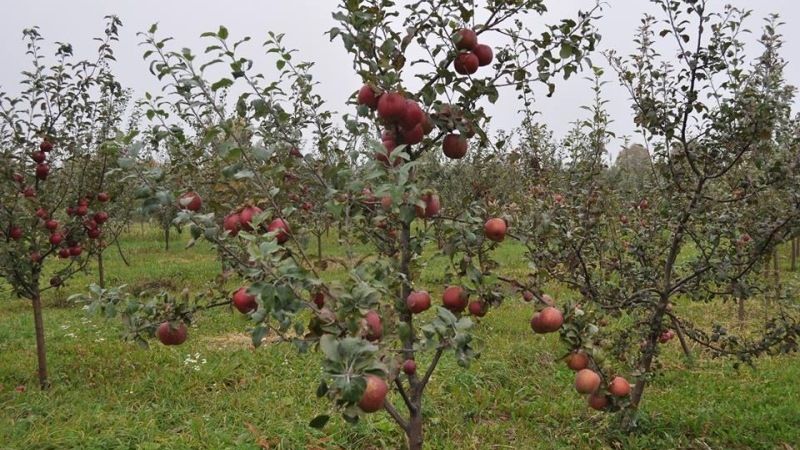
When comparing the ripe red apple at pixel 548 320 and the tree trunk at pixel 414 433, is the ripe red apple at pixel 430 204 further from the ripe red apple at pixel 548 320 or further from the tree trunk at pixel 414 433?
the tree trunk at pixel 414 433

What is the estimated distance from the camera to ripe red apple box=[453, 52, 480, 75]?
1949mm

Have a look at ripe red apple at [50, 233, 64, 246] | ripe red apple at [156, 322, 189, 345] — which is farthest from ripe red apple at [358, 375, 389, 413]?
ripe red apple at [50, 233, 64, 246]

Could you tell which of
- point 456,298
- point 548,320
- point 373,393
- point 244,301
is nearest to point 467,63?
point 456,298

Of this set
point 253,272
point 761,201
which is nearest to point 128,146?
point 253,272

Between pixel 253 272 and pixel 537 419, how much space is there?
3.61 metres

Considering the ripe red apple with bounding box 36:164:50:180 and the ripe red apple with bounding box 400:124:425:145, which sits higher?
the ripe red apple with bounding box 36:164:50:180

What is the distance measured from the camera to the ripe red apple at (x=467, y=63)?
Answer: 1.95 m

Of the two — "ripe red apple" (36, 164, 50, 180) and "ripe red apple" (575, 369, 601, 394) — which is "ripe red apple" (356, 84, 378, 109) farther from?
"ripe red apple" (36, 164, 50, 180)

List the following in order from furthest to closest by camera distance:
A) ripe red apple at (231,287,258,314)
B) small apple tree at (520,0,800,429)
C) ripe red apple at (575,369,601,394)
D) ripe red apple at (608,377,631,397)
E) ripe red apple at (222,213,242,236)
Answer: small apple tree at (520,0,800,429) < ripe red apple at (608,377,631,397) < ripe red apple at (575,369,601,394) < ripe red apple at (222,213,242,236) < ripe red apple at (231,287,258,314)

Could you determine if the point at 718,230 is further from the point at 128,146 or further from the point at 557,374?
the point at 128,146

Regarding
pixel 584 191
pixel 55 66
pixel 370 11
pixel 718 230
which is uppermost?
pixel 55 66

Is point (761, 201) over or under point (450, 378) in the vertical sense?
over

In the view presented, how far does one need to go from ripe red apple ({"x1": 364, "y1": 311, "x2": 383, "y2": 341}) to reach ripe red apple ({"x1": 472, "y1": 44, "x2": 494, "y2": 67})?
95 centimetres

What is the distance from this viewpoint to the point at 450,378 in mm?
5039
